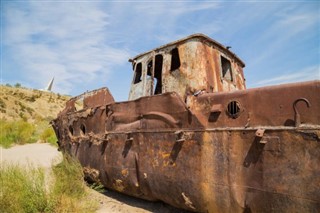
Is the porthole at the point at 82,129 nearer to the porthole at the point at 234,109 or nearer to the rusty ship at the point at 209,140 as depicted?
the rusty ship at the point at 209,140

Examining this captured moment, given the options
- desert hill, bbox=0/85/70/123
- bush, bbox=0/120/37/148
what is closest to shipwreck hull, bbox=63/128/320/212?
bush, bbox=0/120/37/148

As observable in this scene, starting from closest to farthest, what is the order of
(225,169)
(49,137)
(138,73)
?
(225,169) < (138,73) < (49,137)

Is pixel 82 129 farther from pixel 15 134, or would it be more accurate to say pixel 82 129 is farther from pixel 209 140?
pixel 15 134

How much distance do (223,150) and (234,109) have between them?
477 mm

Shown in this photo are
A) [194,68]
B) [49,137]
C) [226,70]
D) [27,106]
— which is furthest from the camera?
[27,106]

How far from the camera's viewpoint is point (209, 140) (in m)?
3.02

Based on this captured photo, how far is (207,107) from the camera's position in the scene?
319 centimetres

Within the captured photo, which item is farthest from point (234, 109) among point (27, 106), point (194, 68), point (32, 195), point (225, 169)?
point (27, 106)

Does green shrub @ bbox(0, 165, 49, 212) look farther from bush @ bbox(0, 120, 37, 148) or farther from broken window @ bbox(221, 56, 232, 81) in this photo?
A: bush @ bbox(0, 120, 37, 148)

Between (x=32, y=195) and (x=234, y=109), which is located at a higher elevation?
(x=234, y=109)

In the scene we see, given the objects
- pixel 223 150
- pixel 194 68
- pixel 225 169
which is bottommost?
pixel 225 169

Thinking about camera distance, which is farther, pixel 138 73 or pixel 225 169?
pixel 138 73

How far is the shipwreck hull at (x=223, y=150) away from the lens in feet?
7.68

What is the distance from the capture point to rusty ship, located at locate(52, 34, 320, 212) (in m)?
2.36
